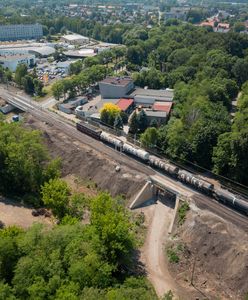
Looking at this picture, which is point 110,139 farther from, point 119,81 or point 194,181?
point 119,81

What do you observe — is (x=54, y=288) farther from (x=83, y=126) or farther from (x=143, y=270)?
(x=83, y=126)

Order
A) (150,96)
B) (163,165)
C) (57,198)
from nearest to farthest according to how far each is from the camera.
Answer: (57,198)
(163,165)
(150,96)

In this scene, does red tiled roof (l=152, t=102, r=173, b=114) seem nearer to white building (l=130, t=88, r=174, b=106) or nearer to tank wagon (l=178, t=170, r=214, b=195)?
white building (l=130, t=88, r=174, b=106)

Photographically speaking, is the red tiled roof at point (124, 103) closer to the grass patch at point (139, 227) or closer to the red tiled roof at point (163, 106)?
the red tiled roof at point (163, 106)

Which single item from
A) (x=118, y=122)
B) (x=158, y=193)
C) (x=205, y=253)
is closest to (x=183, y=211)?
(x=158, y=193)

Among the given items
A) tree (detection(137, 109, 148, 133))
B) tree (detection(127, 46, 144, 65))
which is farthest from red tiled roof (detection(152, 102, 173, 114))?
tree (detection(127, 46, 144, 65))

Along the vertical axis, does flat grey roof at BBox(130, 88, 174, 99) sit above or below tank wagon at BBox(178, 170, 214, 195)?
below
